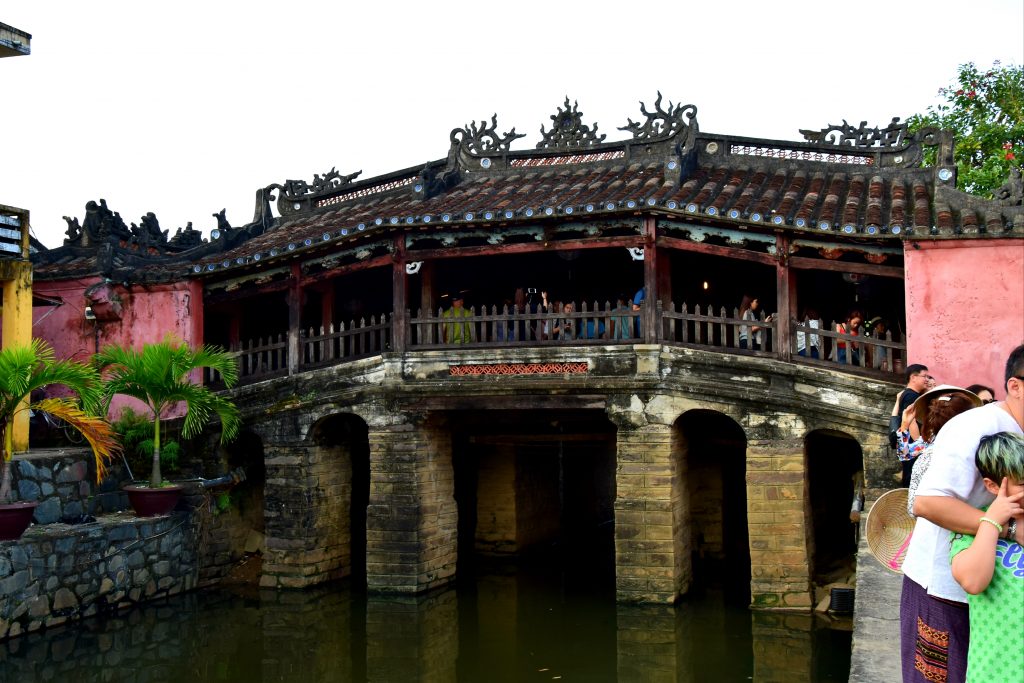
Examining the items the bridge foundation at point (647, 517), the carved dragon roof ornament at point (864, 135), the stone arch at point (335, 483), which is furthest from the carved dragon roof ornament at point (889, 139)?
the stone arch at point (335, 483)

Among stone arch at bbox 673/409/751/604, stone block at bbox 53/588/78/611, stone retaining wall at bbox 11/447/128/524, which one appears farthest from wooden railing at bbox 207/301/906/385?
stone block at bbox 53/588/78/611

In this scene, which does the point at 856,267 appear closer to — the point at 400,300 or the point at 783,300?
the point at 783,300

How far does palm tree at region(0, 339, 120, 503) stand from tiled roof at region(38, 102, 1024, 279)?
3412 millimetres

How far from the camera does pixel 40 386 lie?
1286 centimetres

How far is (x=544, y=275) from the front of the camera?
57.6ft

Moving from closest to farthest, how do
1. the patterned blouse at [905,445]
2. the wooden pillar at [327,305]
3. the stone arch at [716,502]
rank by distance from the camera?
the patterned blouse at [905,445] < the stone arch at [716,502] < the wooden pillar at [327,305]

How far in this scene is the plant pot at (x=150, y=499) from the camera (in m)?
14.5

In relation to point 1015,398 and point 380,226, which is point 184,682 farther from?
point 1015,398

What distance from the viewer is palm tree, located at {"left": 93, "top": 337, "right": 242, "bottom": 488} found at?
14492 millimetres

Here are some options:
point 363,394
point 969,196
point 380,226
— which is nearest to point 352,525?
point 363,394

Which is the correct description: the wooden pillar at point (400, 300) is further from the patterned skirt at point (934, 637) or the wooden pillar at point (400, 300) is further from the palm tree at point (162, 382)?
the patterned skirt at point (934, 637)

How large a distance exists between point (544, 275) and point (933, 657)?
13.6 metres

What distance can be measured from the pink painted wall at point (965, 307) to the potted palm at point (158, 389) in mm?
9596

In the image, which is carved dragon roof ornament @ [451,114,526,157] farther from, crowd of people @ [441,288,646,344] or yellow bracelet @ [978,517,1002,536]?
yellow bracelet @ [978,517,1002,536]
